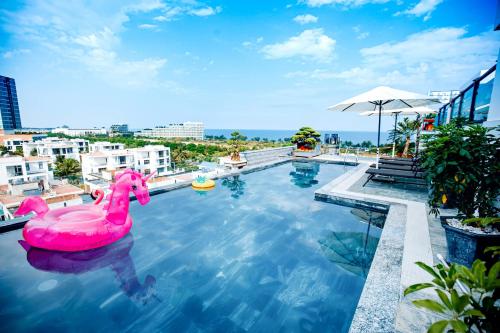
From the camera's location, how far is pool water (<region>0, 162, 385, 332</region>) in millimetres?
2668

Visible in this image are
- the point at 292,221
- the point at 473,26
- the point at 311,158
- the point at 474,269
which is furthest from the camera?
the point at 311,158

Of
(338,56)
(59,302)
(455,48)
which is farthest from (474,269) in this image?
(338,56)

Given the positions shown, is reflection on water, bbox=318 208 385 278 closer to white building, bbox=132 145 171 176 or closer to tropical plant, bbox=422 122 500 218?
tropical plant, bbox=422 122 500 218

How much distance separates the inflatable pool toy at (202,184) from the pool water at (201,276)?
2140 mm

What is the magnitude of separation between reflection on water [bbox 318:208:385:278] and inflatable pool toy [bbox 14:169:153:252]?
12.1 ft

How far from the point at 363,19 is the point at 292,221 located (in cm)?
1273

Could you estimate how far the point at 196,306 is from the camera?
2883mm

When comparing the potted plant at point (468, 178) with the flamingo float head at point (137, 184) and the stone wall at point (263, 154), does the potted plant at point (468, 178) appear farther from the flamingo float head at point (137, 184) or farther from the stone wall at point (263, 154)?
the stone wall at point (263, 154)

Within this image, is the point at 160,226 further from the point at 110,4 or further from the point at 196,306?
the point at 110,4

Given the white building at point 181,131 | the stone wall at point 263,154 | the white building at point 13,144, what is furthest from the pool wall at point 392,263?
the white building at point 181,131

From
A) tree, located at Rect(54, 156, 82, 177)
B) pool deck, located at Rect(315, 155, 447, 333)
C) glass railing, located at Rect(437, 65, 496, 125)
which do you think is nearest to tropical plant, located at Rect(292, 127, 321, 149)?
glass railing, located at Rect(437, 65, 496, 125)

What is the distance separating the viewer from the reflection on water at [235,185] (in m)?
7.43

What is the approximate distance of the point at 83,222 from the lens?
388 cm

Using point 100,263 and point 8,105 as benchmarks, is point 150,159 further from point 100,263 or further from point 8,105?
point 8,105
